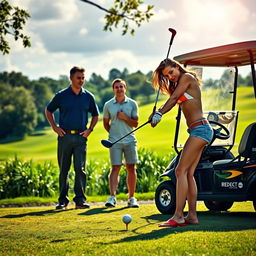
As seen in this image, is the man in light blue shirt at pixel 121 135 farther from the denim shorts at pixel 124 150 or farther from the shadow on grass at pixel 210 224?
the shadow on grass at pixel 210 224

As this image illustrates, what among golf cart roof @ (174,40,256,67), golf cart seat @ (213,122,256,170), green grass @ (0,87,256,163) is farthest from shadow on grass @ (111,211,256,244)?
green grass @ (0,87,256,163)

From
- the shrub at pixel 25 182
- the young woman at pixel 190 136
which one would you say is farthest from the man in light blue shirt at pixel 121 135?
the shrub at pixel 25 182

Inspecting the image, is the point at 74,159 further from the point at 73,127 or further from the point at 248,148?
the point at 248,148

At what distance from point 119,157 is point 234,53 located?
2366mm

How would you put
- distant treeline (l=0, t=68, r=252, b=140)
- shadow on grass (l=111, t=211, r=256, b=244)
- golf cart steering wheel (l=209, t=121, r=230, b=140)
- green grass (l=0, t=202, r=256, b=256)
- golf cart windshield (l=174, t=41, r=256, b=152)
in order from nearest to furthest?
green grass (l=0, t=202, r=256, b=256) < shadow on grass (l=111, t=211, r=256, b=244) < golf cart steering wheel (l=209, t=121, r=230, b=140) < golf cart windshield (l=174, t=41, r=256, b=152) < distant treeline (l=0, t=68, r=252, b=140)

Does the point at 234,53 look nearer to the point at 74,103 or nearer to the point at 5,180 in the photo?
the point at 74,103

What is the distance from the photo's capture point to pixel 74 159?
9180mm

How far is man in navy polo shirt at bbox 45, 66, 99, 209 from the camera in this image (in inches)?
355

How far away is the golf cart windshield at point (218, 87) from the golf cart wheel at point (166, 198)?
514 millimetres

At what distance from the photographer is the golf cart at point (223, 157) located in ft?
23.6

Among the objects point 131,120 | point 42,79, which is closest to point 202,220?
point 131,120

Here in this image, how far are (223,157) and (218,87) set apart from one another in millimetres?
1060

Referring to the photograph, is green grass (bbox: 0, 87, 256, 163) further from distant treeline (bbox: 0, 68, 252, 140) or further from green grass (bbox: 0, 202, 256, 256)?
green grass (bbox: 0, 202, 256, 256)

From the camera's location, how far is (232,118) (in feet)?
27.8
